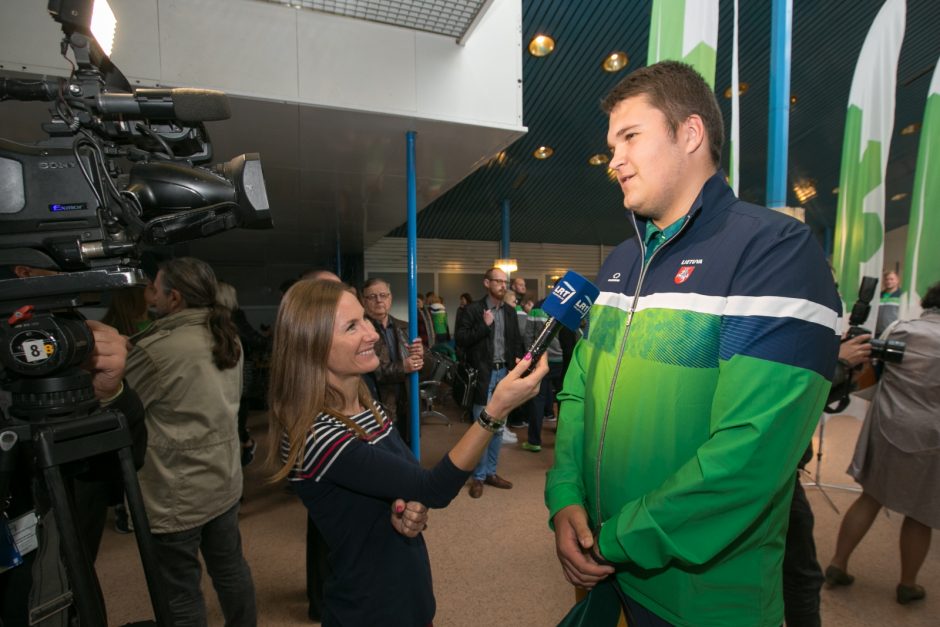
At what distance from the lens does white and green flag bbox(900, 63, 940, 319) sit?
3092 millimetres

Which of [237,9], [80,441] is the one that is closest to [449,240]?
[237,9]

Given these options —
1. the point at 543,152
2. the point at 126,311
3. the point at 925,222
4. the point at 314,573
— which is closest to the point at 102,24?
the point at 126,311

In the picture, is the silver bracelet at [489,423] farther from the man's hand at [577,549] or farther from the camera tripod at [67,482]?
the camera tripod at [67,482]

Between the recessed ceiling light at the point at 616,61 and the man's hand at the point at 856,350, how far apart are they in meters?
4.79

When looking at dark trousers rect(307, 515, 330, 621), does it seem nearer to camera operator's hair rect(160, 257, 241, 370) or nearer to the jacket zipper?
camera operator's hair rect(160, 257, 241, 370)

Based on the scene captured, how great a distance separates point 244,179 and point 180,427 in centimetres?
121

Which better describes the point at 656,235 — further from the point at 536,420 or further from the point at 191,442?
the point at 536,420

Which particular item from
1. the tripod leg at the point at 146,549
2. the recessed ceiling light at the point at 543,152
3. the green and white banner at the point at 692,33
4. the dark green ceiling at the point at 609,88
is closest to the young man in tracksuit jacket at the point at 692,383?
the tripod leg at the point at 146,549

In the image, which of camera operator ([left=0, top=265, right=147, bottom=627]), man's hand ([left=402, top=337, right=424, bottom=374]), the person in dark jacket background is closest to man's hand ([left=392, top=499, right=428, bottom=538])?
camera operator ([left=0, top=265, right=147, bottom=627])

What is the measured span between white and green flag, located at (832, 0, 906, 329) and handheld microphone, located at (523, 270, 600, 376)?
3.20m

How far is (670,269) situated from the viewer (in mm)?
949

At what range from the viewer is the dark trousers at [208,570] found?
1571 mm

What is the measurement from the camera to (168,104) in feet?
2.83

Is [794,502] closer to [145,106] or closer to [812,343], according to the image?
[812,343]
